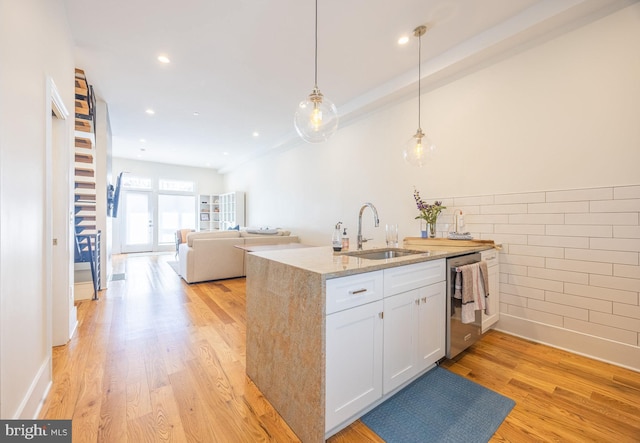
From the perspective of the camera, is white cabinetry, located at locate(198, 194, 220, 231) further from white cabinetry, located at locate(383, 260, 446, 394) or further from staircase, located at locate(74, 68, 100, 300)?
white cabinetry, located at locate(383, 260, 446, 394)

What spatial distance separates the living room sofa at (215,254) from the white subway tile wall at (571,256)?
376 cm

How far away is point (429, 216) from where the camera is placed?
10.7 ft

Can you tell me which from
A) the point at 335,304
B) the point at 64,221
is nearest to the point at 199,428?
the point at 335,304

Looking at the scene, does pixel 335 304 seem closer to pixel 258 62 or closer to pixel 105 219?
pixel 258 62

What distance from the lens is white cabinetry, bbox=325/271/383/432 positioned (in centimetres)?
136

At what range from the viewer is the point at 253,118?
502 centimetres

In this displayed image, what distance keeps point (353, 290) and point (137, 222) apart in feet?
31.2

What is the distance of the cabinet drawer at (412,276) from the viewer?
165cm

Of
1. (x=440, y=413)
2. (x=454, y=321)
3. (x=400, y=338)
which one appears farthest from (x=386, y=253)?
(x=440, y=413)

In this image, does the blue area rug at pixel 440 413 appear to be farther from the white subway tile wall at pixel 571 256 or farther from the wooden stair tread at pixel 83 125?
the wooden stair tread at pixel 83 125

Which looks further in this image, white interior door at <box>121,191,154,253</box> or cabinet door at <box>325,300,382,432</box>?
white interior door at <box>121,191,154,253</box>

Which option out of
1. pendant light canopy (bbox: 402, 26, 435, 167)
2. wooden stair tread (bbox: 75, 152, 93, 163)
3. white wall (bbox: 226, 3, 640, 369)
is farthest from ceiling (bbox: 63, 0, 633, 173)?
wooden stair tread (bbox: 75, 152, 93, 163)

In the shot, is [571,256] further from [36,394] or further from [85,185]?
[85,185]

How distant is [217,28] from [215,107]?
2030 mm
